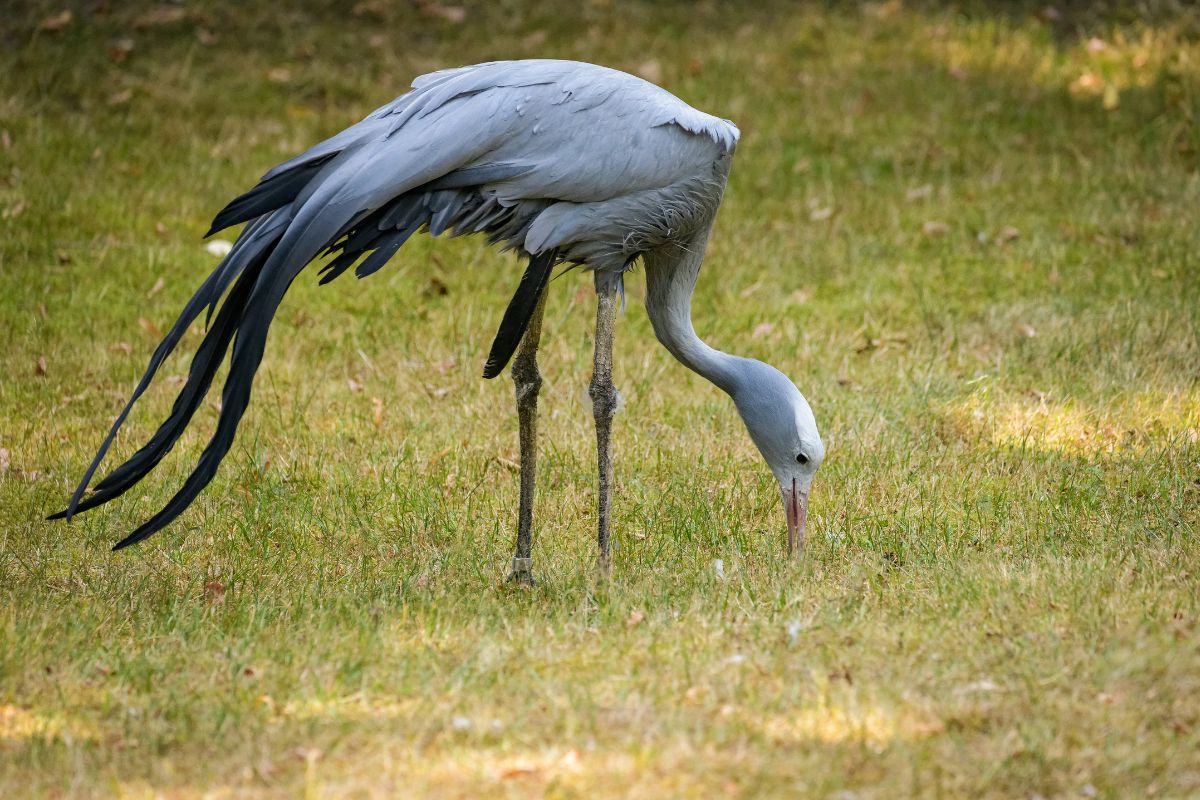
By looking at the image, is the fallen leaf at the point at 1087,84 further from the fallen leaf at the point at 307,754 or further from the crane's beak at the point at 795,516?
the fallen leaf at the point at 307,754

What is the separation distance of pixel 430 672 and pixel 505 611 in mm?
584

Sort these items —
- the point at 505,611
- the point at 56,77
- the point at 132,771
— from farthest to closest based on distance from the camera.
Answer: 1. the point at 56,77
2. the point at 505,611
3. the point at 132,771

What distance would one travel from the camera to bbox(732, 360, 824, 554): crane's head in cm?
487

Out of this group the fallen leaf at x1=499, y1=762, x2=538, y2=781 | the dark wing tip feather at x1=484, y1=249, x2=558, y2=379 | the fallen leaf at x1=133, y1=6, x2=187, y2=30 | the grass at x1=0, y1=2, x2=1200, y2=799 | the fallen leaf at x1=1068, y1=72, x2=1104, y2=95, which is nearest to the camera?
the fallen leaf at x1=499, y1=762, x2=538, y2=781

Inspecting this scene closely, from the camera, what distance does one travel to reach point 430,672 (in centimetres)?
398

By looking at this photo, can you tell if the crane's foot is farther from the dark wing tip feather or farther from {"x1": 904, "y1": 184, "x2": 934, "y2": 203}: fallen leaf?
{"x1": 904, "y1": 184, "x2": 934, "y2": 203}: fallen leaf

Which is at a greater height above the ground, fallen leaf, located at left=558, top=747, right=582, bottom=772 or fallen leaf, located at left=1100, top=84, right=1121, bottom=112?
fallen leaf, located at left=558, top=747, right=582, bottom=772

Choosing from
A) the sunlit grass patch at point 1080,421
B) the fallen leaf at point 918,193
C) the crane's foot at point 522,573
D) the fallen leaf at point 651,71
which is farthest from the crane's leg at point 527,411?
the fallen leaf at point 651,71

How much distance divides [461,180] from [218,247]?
4.30m

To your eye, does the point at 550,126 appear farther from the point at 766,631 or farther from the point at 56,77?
the point at 56,77

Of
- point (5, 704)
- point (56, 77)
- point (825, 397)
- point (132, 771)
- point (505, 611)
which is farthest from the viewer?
point (56, 77)

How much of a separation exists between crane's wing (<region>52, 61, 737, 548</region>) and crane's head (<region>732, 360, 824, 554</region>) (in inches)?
33.0

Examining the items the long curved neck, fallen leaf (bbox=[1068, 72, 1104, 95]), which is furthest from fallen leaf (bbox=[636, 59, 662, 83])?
the long curved neck

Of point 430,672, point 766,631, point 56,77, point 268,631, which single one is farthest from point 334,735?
point 56,77
